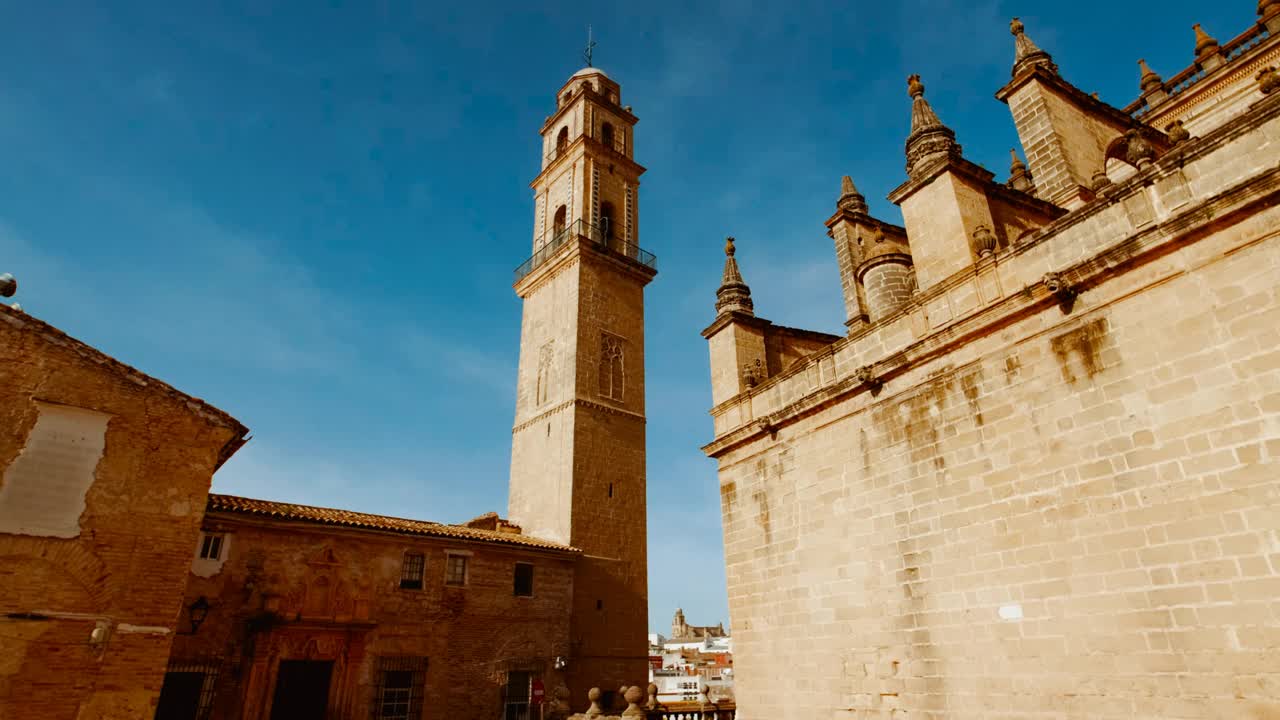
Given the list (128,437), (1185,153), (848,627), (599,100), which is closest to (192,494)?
(128,437)

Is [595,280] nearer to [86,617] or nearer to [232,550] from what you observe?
[232,550]

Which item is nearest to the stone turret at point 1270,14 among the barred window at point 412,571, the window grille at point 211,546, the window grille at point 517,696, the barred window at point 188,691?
the barred window at point 412,571

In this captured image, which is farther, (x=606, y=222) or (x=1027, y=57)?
(x=606, y=222)

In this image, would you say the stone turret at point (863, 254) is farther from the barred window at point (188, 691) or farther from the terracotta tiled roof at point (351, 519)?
the barred window at point (188, 691)

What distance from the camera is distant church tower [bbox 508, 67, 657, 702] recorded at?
20484 millimetres

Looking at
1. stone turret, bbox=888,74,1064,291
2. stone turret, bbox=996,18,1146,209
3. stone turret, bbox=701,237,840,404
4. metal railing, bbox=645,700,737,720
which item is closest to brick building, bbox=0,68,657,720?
metal railing, bbox=645,700,737,720

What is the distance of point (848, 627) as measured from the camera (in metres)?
8.46

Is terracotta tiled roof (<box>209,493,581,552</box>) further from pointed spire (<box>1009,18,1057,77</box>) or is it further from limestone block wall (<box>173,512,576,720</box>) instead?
pointed spire (<box>1009,18,1057,77</box>)

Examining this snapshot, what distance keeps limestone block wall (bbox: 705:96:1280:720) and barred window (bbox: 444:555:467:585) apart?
10095 millimetres

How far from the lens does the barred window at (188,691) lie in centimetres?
1299

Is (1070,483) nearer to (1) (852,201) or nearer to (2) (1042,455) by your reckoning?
(2) (1042,455)

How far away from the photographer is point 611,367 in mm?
23875

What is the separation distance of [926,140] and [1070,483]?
5.03 m

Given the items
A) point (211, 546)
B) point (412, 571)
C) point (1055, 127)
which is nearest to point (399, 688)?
point (412, 571)
